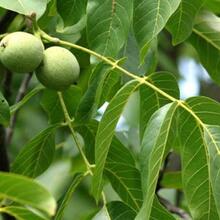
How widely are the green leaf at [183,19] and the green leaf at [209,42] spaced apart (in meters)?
0.22

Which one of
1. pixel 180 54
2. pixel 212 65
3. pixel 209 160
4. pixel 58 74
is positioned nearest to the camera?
pixel 209 160

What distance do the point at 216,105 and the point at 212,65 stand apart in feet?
1.29

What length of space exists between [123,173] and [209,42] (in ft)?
1.55

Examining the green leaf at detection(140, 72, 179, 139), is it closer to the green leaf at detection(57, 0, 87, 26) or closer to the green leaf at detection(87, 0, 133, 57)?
the green leaf at detection(87, 0, 133, 57)

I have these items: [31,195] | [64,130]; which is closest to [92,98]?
[31,195]

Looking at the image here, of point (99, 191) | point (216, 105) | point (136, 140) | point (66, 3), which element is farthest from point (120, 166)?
point (136, 140)

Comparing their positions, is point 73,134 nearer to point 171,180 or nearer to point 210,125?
point 210,125

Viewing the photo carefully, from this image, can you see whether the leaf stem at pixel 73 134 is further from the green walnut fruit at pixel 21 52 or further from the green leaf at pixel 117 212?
the green walnut fruit at pixel 21 52

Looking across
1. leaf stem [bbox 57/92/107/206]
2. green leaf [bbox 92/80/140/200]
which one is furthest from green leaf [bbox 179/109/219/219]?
leaf stem [bbox 57/92/107/206]

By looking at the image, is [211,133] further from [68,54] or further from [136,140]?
[136,140]

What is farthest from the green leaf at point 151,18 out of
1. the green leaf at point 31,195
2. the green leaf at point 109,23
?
the green leaf at point 31,195

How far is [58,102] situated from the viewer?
1.99 metres

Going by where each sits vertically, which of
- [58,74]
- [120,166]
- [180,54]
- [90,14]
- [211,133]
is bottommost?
[180,54]

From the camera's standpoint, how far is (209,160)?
150 centimetres
